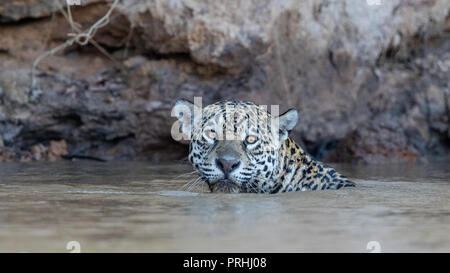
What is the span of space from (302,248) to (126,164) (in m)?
6.69

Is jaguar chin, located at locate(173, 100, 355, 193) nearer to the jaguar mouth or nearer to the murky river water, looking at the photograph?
the jaguar mouth

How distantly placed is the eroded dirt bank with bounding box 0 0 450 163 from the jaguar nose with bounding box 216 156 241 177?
4.98m

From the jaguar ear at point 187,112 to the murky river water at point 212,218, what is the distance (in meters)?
0.63

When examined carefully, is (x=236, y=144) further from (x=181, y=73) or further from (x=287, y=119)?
(x=181, y=73)

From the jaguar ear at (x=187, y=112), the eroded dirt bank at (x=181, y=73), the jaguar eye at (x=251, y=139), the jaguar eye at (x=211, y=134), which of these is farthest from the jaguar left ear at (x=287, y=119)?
the eroded dirt bank at (x=181, y=73)

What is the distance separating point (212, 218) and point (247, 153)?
160 cm

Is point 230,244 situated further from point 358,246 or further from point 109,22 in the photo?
point 109,22

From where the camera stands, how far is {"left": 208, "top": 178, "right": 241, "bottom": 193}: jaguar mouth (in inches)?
234

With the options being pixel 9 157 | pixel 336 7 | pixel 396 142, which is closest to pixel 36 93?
pixel 9 157

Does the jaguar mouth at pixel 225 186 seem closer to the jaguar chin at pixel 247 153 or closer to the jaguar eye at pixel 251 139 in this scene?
the jaguar chin at pixel 247 153

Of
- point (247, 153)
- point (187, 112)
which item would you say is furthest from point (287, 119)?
point (187, 112)

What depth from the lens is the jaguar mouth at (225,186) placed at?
594 cm

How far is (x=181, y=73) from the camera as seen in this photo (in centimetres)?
1098

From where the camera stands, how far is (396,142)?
1183 centimetres
